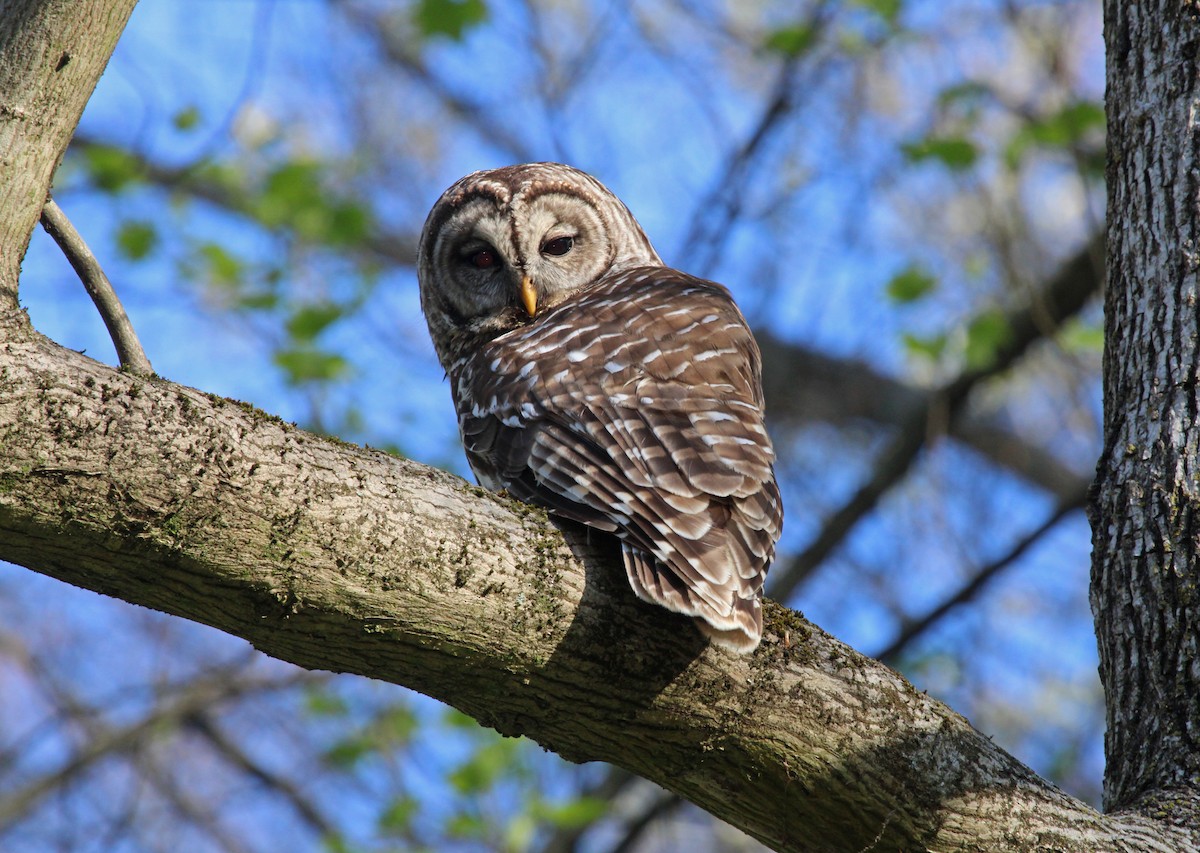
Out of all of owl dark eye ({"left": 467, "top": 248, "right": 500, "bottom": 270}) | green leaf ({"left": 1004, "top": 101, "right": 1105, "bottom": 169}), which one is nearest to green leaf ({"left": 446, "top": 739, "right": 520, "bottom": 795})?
owl dark eye ({"left": 467, "top": 248, "right": 500, "bottom": 270})

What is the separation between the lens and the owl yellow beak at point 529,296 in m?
4.95

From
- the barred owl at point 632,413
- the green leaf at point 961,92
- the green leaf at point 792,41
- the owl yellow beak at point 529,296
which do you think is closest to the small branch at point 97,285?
the barred owl at point 632,413

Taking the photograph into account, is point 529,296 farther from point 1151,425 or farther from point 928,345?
point 928,345

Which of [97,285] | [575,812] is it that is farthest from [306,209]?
[97,285]

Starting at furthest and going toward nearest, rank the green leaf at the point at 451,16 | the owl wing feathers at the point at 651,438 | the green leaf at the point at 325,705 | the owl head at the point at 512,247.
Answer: the green leaf at the point at 325,705 → the green leaf at the point at 451,16 → the owl head at the point at 512,247 → the owl wing feathers at the point at 651,438

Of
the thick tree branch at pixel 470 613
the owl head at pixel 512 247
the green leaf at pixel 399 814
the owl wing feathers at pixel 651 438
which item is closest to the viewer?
the thick tree branch at pixel 470 613

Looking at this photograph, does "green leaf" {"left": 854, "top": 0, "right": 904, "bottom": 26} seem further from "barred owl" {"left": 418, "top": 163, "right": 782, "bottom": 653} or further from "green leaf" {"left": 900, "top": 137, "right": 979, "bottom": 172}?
"barred owl" {"left": 418, "top": 163, "right": 782, "bottom": 653}

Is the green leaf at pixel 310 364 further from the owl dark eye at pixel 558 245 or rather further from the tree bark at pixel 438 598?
the tree bark at pixel 438 598

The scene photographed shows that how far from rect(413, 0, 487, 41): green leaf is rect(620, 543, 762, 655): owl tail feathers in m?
6.12

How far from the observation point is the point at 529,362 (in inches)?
147

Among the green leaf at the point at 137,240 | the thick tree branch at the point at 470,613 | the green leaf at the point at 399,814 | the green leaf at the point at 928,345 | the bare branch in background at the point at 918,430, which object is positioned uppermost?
the green leaf at the point at 137,240

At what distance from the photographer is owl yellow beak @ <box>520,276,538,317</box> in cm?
495

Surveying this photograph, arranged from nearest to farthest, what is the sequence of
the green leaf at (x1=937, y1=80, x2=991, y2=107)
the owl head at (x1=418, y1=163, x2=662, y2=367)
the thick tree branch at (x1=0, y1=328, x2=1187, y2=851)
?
the thick tree branch at (x1=0, y1=328, x2=1187, y2=851) → the owl head at (x1=418, y1=163, x2=662, y2=367) → the green leaf at (x1=937, y1=80, x2=991, y2=107)

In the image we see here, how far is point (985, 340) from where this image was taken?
7.28 meters
